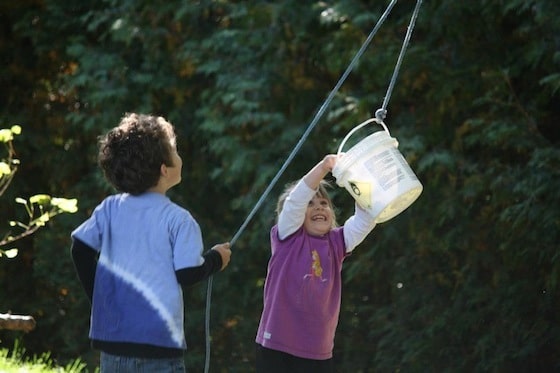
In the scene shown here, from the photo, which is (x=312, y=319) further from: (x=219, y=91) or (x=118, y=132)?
(x=219, y=91)

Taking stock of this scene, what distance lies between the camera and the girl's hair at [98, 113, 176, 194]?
11.0 feet

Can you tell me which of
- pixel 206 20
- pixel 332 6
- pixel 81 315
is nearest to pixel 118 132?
pixel 332 6

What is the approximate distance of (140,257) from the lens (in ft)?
10.8

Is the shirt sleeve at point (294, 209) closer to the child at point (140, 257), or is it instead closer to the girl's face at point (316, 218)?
the girl's face at point (316, 218)

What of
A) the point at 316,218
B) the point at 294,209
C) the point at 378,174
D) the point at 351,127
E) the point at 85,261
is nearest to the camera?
the point at 85,261

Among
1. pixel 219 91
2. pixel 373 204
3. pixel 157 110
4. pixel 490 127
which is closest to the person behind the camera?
pixel 373 204

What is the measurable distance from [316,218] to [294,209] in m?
0.16

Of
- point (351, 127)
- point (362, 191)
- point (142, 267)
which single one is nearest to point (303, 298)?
point (362, 191)

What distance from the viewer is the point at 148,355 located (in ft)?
10.7

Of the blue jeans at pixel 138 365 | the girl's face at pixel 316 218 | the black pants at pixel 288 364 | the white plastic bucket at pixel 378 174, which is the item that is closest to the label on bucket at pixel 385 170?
Result: the white plastic bucket at pixel 378 174

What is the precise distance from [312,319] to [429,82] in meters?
2.53

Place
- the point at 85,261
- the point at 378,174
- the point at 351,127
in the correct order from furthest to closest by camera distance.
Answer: the point at 351,127, the point at 378,174, the point at 85,261

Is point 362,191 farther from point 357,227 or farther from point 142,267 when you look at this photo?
point 142,267

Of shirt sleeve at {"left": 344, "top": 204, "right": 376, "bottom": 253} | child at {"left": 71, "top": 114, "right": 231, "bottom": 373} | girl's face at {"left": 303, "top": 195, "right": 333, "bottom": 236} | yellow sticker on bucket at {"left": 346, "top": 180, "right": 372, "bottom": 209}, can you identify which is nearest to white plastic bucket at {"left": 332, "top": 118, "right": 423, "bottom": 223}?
yellow sticker on bucket at {"left": 346, "top": 180, "right": 372, "bottom": 209}
